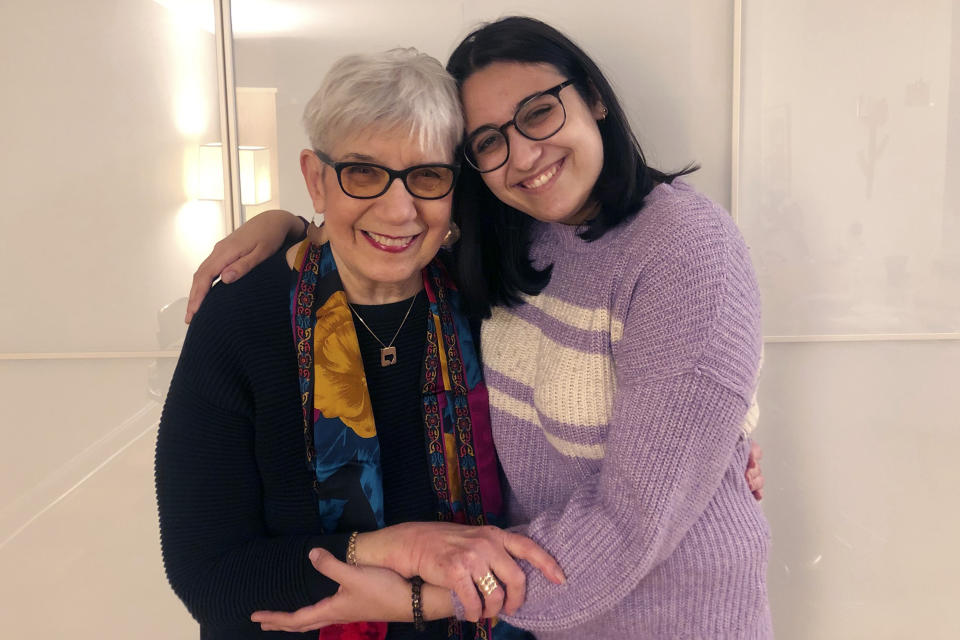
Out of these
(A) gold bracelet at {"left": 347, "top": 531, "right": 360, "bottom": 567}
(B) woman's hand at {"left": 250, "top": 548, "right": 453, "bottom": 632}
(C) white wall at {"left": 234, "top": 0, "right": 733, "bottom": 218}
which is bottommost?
(B) woman's hand at {"left": 250, "top": 548, "right": 453, "bottom": 632}

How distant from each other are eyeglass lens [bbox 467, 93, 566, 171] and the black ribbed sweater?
50 cm

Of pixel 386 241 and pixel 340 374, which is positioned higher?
pixel 386 241

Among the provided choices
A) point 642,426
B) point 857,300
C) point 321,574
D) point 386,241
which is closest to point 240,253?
point 386,241

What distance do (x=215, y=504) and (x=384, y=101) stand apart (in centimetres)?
83

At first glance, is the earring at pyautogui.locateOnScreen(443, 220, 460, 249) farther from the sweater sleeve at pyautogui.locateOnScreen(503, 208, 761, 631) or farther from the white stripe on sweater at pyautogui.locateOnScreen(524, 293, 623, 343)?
the sweater sleeve at pyautogui.locateOnScreen(503, 208, 761, 631)

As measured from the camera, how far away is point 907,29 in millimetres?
1864

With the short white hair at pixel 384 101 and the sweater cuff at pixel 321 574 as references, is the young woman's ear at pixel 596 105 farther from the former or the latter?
the sweater cuff at pixel 321 574

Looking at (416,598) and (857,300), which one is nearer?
(416,598)

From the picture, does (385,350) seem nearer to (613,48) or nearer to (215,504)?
(215,504)

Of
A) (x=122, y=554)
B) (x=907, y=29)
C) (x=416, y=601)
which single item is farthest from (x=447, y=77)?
(x=122, y=554)

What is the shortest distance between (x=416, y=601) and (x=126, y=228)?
1.30m

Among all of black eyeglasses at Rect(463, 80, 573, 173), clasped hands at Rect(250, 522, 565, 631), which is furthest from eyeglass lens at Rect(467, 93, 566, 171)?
clasped hands at Rect(250, 522, 565, 631)

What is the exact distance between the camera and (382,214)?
1394 mm

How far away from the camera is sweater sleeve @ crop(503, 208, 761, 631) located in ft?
4.03
